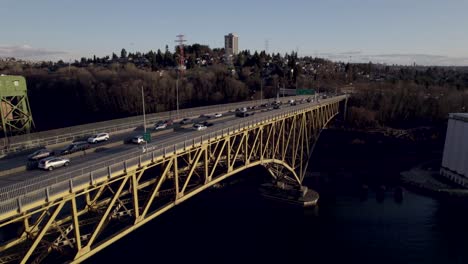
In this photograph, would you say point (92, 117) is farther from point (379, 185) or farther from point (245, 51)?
point (245, 51)

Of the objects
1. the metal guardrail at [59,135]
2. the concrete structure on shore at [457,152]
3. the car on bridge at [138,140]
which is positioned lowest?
the concrete structure on shore at [457,152]

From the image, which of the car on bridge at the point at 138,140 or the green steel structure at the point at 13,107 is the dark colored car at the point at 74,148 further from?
the green steel structure at the point at 13,107

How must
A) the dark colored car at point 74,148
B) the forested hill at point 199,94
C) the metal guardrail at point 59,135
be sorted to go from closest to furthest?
1. the dark colored car at point 74,148
2. the metal guardrail at point 59,135
3. the forested hill at point 199,94

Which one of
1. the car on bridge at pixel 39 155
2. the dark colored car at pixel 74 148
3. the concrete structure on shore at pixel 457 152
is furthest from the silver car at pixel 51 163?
the concrete structure on shore at pixel 457 152

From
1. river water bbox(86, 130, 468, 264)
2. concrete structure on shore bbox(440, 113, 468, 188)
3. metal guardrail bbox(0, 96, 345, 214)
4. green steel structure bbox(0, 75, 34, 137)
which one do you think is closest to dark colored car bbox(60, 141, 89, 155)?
metal guardrail bbox(0, 96, 345, 214)

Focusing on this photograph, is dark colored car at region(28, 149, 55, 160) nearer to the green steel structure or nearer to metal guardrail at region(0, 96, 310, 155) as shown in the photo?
metal guardrail at region(0, 96, 310, 155)

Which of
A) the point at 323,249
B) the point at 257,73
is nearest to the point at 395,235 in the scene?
the point at 323,249

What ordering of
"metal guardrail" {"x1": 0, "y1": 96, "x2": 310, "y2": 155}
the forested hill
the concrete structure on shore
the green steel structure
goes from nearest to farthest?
"metal guardrail" {"x1": 0, "y1": 96, "x2": 310, "y2": 155} < the green steel structure < the concrete structure on shore < the forested hill

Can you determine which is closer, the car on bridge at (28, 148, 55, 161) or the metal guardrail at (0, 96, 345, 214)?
the metal guardrail at (0, 96, 345, 214)
